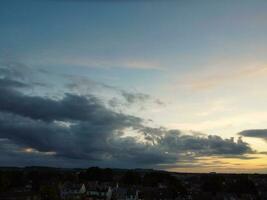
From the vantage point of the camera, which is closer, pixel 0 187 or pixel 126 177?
pixel 0 187

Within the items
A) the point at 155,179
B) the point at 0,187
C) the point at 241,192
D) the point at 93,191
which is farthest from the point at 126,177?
the point at 0,187

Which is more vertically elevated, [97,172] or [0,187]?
[97,172]

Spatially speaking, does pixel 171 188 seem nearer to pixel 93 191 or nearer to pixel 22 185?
pixel 93 191

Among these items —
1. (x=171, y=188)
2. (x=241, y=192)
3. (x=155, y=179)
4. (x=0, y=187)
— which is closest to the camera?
(x=0, y=187)

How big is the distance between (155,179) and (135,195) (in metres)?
39.6

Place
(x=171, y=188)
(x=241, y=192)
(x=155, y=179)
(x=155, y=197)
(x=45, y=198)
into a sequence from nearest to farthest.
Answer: (x=45, y=198) < (x=155, y=197) < (x=171, y=188) < (x=241, y=192) < (x=155, y=179)

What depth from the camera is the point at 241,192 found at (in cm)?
14550

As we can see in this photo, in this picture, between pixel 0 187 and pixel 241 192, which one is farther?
pixel 241 192

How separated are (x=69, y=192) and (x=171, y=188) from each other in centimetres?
2547

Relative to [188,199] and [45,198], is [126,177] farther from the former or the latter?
[45,198]

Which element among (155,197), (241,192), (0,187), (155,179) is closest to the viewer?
(0,187)

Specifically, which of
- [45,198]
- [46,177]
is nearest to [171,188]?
[45,198]

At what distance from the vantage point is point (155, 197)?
4710 inches

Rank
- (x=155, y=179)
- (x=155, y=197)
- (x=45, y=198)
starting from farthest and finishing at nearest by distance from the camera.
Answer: (x=155, y=179) → (x=155, y=197) → (x=45, y=198)
